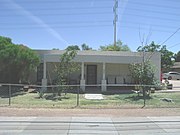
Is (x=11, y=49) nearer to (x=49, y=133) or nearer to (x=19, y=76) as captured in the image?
(x=19, y=76)

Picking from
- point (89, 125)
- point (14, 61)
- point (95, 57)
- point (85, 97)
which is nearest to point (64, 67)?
point (85, 97)

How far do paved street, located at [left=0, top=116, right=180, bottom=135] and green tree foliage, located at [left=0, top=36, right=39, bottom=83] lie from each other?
514 inches

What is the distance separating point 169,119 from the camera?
43.4ft

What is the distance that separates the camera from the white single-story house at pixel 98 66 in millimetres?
27906

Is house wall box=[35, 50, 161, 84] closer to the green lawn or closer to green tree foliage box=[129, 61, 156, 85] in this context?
green tree foliage box=[129, 61, 156, 85]

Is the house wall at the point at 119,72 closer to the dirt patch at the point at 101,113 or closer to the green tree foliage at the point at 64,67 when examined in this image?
the green tree foliage at the point at 64,67

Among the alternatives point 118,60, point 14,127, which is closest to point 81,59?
point 118,60

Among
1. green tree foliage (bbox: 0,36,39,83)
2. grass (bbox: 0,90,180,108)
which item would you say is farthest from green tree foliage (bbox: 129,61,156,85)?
green tree foliage (bbox: 0,36,39,83)

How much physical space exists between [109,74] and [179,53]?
2628 inches

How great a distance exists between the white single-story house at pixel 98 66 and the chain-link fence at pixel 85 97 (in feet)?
4.37

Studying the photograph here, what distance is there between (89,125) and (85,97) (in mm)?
11941

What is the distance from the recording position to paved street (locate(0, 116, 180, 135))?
10.4 meters

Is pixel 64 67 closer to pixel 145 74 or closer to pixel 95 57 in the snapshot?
pixel 95 57

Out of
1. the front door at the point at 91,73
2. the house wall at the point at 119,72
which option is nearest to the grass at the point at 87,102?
the front door at the point at 91,73
